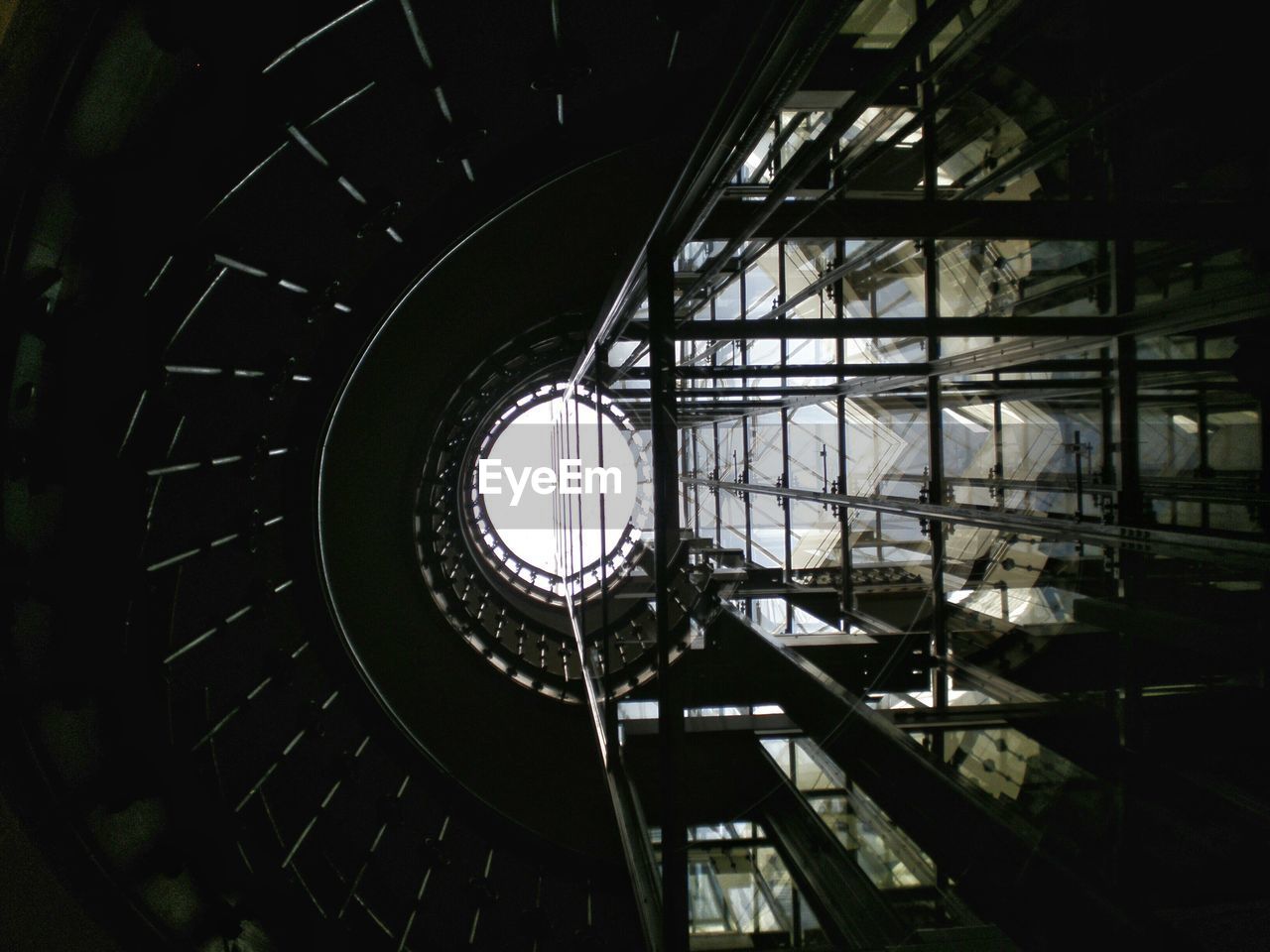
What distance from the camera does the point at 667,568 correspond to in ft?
8.61

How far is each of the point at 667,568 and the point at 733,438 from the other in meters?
4.40

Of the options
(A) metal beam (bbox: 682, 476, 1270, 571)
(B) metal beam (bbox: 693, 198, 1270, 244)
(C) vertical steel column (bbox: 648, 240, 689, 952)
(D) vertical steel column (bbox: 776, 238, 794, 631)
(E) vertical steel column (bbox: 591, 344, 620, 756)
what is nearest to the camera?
(A) metal beam (bbox: 682, 476, 1270, 571)

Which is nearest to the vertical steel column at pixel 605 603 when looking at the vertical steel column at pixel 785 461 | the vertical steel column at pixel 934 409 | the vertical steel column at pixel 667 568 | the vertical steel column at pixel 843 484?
the vertical steel column at pixel 785 461

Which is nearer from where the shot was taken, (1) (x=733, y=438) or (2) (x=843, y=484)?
(2) (x=843, y=484)

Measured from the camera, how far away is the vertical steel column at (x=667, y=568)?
2180 millimetres

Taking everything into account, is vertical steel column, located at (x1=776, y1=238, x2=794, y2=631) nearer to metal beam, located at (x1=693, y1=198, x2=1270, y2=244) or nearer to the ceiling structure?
the ceiling structure

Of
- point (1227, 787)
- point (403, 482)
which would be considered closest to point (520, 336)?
point (403, 482)

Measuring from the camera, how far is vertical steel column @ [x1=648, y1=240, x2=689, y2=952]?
218cm

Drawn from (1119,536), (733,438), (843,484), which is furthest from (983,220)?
(733,438)

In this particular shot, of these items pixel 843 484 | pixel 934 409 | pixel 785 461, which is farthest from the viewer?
pixel 785 461

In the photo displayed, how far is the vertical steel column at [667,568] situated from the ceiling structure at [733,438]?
19mm

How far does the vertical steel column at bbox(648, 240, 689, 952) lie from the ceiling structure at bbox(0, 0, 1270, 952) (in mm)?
19

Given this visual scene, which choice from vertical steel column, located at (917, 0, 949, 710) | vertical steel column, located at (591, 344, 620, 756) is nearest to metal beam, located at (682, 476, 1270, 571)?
vertical steel column, located at (917, 0, 949, 710)

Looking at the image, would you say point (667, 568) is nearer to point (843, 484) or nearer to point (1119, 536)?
point (1119, 536)
